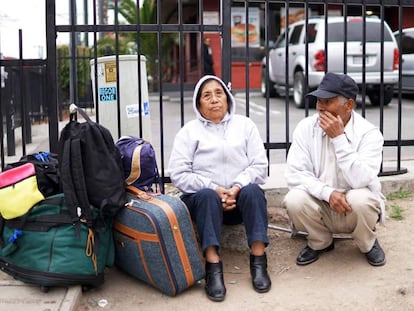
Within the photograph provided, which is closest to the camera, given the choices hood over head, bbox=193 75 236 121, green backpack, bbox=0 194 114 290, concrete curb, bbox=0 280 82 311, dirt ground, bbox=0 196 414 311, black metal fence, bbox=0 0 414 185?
concrete curb, bbox=0 280 82 311

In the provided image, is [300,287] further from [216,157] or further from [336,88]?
[336,88]

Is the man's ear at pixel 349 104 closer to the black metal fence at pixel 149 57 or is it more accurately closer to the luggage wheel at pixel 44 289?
the black metal fence at pixel 149 57

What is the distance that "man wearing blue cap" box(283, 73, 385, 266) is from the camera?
A: 3.59 m

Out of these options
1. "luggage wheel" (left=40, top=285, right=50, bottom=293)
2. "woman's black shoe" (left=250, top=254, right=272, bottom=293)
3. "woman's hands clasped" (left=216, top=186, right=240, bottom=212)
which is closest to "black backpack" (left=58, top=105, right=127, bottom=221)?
"luggage wheel" (left=40, top=285, right=50, bottom=293)

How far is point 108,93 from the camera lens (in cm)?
449

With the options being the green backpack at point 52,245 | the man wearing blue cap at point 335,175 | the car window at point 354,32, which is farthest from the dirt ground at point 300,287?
the car window at point 354,32

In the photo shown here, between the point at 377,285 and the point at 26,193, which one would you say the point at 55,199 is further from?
the point at 377,285

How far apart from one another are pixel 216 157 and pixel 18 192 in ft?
4.00

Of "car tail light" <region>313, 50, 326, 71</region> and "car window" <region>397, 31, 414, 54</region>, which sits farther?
→ "car window" <region>397, 31, 414, 54</region>

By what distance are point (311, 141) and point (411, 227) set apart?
112 centimetres

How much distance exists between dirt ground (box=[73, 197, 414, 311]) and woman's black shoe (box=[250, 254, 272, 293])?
47 mm

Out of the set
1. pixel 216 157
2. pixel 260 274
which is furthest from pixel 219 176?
pixel 260 274

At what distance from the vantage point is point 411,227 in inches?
169

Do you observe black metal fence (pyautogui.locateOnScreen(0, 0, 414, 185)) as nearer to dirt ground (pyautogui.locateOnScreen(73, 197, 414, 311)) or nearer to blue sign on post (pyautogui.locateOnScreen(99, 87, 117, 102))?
blue sign on post (pyautogui.locateOnScreen(99, 87, 117, 102))
